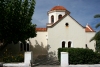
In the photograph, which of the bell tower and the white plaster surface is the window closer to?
the bell tower

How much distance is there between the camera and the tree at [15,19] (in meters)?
19.6

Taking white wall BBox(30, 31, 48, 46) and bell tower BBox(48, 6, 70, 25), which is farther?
bell tower BBox(48, 6, 70, 25)

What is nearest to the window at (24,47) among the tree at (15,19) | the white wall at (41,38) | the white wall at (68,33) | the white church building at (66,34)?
the white wall at (41,38)

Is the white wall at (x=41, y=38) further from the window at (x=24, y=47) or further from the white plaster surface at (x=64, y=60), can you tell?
the white plaster surface at (x=64, y=60)

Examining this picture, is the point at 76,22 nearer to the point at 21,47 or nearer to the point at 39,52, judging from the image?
the point at 39,52

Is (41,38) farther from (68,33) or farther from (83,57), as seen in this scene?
(83,57)

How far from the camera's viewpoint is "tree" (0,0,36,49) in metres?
19.6

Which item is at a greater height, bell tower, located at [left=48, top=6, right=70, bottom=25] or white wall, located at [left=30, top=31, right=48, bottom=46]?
bell tower, located at [left=48, top=6, right=70, bottom=25]

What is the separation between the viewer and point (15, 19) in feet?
65.5

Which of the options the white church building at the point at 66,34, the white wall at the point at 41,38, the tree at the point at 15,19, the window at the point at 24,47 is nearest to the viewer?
Answer: the tree at the point at 15,19

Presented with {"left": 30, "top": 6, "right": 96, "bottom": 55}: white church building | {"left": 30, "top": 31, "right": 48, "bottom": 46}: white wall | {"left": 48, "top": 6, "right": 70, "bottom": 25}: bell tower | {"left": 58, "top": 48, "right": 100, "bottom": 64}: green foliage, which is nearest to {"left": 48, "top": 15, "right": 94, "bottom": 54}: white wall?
{"left": 30, "top": 6, "right": 96, "bottom": 55}: white church building

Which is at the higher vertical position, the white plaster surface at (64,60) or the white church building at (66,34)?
the white church building at (66,34)

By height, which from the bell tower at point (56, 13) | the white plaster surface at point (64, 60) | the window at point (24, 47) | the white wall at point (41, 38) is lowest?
the white plaster surface at point (64, 60)

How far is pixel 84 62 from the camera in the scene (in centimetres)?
1884
